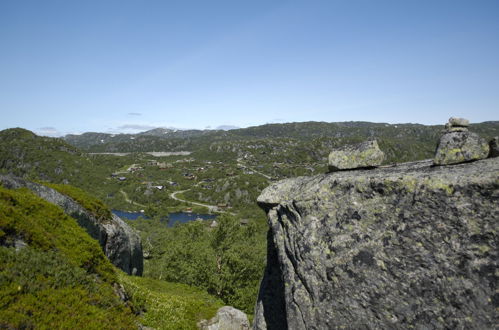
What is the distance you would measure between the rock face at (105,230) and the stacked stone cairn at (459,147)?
1980 centimetres

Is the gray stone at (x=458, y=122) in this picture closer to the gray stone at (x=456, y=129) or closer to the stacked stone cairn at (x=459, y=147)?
the stacked stone cairn at (x=459, y=147)

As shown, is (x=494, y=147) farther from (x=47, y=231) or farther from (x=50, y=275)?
(x=47, y=231)

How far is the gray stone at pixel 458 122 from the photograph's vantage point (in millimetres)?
9789

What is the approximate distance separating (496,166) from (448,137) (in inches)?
80.2

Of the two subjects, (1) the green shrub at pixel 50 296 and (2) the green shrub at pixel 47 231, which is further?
(2) the green shrub at pixel 47 231

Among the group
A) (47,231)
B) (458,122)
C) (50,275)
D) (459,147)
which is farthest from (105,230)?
(458,122)

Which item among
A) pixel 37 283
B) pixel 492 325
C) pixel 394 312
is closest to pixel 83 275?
A: pixel 37 283

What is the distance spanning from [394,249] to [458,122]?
18.1 ft

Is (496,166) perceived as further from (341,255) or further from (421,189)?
(341,255)

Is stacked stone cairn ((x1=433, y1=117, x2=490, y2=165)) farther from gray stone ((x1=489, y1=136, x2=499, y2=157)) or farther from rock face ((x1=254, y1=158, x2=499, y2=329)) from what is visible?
rock face ((x1=254, y1=158, x2=499, y2=329))

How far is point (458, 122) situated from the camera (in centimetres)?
978

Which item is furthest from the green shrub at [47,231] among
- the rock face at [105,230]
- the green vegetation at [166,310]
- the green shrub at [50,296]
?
the rock face at [105,230]

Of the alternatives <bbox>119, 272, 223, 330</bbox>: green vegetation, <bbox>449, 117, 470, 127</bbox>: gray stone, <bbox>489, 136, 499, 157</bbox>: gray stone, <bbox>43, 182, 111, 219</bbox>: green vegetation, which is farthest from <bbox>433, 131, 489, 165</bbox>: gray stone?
<bbox>43, 182, 111, 219</bbox>: green vegetation

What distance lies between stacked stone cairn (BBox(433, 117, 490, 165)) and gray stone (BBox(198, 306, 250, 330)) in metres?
13.9
